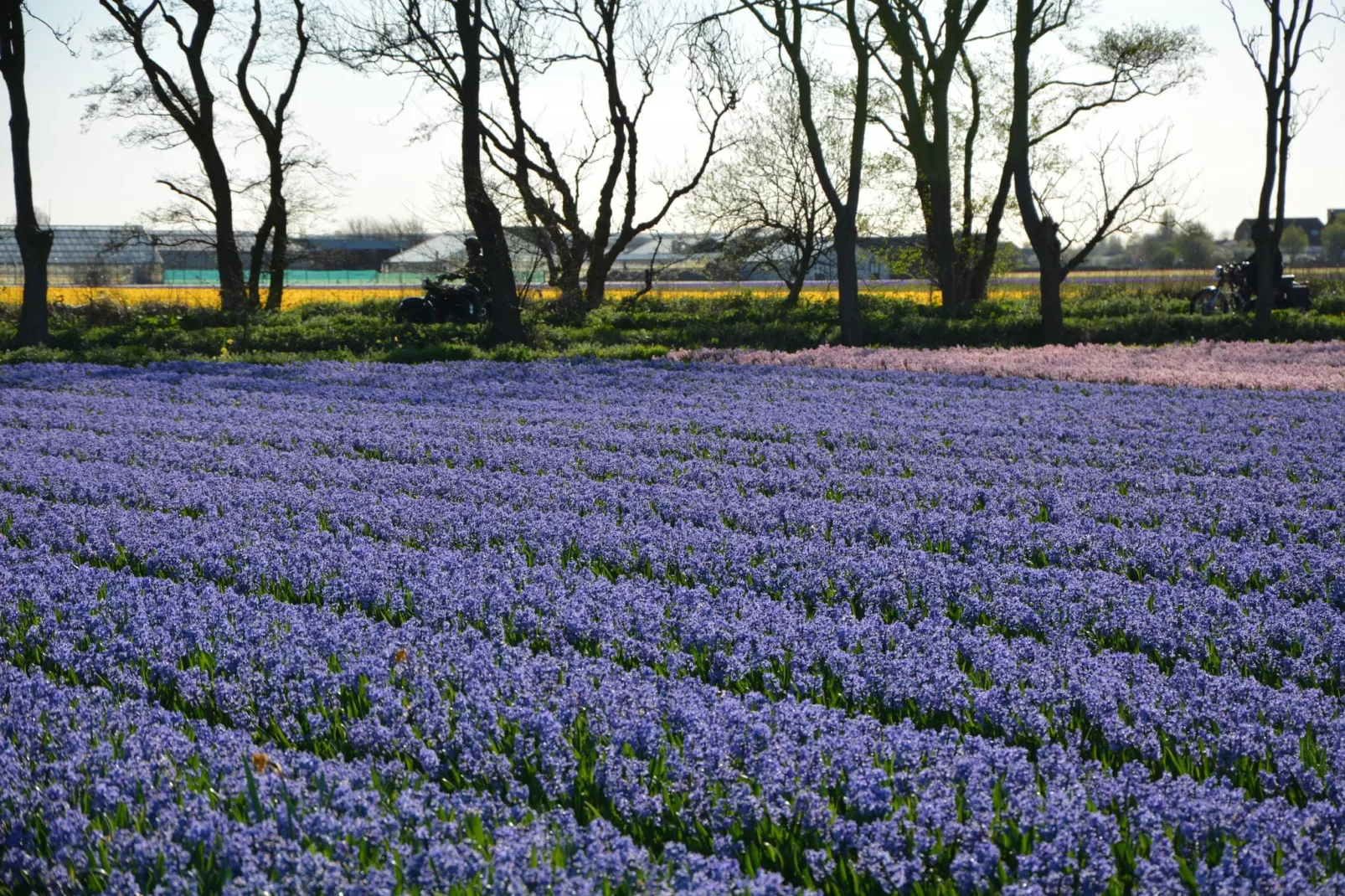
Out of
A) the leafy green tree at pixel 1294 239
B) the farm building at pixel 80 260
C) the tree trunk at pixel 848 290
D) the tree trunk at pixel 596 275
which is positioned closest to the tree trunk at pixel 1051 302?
the tree trunk at pixel 848 290

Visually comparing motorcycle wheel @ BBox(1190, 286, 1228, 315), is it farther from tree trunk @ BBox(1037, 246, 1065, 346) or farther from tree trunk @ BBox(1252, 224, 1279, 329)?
tree trunk @ BBox(1037, 246, 1065, 346)

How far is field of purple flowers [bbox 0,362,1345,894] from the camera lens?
3248 mm

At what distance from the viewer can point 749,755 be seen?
12.6ft

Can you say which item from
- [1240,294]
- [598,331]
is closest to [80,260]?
[598,331]

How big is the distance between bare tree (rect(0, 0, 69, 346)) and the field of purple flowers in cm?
1623

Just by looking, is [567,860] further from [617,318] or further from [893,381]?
[617,318]

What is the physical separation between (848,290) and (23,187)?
1686 cm

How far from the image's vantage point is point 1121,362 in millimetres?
19438


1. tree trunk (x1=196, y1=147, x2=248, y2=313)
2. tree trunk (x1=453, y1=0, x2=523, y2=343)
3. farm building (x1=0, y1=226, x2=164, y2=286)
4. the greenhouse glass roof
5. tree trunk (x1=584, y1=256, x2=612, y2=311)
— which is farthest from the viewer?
farm building (x1=0, y1=226, x2=164, y2=286)

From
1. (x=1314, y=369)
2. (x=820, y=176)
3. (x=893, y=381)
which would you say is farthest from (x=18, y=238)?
(x=1314, y=369)

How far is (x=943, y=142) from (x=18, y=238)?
21024 mm

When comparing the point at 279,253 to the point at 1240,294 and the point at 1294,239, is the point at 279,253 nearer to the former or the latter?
the point at 1240,294

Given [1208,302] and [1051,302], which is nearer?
[1051,302]

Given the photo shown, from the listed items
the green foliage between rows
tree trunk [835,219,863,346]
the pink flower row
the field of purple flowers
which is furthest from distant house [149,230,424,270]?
the field of purple flowers
